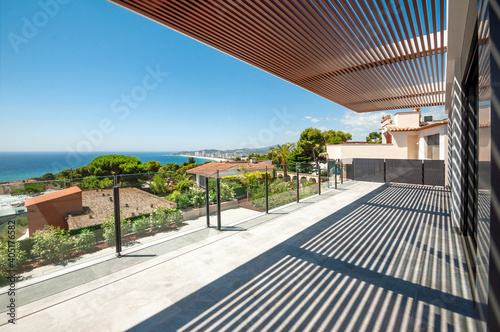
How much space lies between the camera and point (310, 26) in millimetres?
3277

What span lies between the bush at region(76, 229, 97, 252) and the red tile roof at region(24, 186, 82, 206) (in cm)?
62

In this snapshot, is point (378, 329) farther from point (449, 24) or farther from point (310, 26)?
point (310, 26)

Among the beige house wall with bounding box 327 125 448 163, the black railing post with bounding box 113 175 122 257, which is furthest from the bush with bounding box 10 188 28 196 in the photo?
the beige house wall with bounding box 327 125 448 163

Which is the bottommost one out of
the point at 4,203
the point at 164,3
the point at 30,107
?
the point at 4,203

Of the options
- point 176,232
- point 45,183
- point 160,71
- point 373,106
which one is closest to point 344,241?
point 176,232

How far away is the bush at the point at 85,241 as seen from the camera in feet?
10.6

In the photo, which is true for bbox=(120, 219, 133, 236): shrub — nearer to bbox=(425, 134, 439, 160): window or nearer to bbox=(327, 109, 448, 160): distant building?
bbox=(327, 109, 448, 160): distant building

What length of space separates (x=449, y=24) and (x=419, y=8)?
0.66 m

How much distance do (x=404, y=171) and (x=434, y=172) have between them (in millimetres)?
1129

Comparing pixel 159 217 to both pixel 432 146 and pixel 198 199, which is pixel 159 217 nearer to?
pixel 198 199

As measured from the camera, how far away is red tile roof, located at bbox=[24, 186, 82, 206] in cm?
281

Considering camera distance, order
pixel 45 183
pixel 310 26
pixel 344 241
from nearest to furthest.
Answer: pixel 45 183 < pixel 310 26 < pixel 344 241

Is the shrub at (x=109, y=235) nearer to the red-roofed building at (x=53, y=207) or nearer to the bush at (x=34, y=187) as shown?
the red-roofed building at (x=53, y=207)

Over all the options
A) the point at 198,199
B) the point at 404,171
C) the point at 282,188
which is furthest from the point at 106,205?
the point at 404,171
